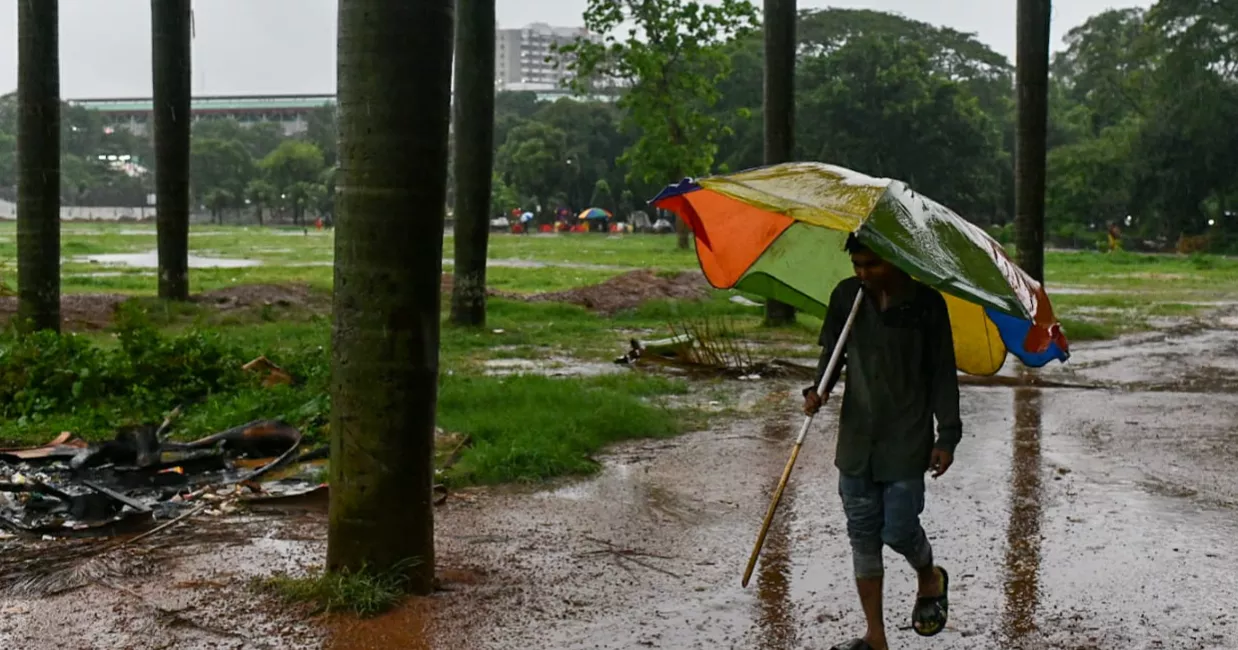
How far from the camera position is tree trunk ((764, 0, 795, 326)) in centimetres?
1680

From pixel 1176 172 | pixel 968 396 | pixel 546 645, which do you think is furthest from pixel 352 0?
pixel 1176 172

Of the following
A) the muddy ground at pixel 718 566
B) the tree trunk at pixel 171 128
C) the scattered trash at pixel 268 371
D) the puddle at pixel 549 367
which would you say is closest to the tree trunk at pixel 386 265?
the muddy ground at pixel 718 566

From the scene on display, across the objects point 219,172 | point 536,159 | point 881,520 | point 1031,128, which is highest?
point 536,159

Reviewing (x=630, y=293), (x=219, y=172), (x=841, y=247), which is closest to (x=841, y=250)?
(x=841, y=247)

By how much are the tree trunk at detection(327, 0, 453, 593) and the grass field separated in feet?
8.21

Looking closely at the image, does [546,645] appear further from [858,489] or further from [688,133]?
[688,133]

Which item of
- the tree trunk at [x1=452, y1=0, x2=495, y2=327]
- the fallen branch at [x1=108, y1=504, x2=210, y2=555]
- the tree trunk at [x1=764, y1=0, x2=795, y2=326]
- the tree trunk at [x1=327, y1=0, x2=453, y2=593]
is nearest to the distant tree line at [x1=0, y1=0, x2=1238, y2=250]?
the tree trunk at [x1=764, y1=0, x2=795, y2=326]

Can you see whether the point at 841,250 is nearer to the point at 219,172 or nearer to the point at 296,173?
the point at 296,173

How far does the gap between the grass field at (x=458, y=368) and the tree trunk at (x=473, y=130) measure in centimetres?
112

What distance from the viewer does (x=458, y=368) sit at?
13195 millimetres

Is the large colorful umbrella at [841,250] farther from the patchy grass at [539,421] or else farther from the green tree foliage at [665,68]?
the green tree foliage at [665,68]

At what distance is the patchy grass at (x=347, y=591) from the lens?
17.2ft

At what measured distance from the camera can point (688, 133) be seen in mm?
43750

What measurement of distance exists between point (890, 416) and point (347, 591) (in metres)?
2.26
